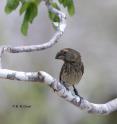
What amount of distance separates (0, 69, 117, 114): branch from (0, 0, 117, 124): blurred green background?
3.35 feet

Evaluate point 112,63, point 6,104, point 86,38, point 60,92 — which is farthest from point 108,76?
point 60,92

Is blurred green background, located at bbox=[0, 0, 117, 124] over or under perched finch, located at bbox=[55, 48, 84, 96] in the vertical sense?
under

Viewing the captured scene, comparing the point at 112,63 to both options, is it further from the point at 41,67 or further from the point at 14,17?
the point at 14,17

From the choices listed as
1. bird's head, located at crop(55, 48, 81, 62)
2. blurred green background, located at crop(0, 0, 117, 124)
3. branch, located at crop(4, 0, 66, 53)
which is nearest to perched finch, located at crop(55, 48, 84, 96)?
bird's head, located at crop(55, 48, 81, 62)

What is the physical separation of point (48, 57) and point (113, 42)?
436mm

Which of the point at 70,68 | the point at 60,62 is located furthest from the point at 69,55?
the point at 60,62

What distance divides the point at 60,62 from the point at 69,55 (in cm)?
122

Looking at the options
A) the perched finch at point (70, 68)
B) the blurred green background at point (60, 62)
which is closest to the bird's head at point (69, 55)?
the perched finch at point (70, 68)

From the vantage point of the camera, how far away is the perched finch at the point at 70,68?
1.37m

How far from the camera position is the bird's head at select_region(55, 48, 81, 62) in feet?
4.38

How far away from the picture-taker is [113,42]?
9.05ft

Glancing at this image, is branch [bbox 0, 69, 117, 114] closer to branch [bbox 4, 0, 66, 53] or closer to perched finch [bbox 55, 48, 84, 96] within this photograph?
perched finch [bbox 55, 48, 84, 96]

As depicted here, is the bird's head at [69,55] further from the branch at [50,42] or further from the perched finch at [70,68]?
the branch at [50,42]

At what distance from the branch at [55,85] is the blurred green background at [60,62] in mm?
1023
